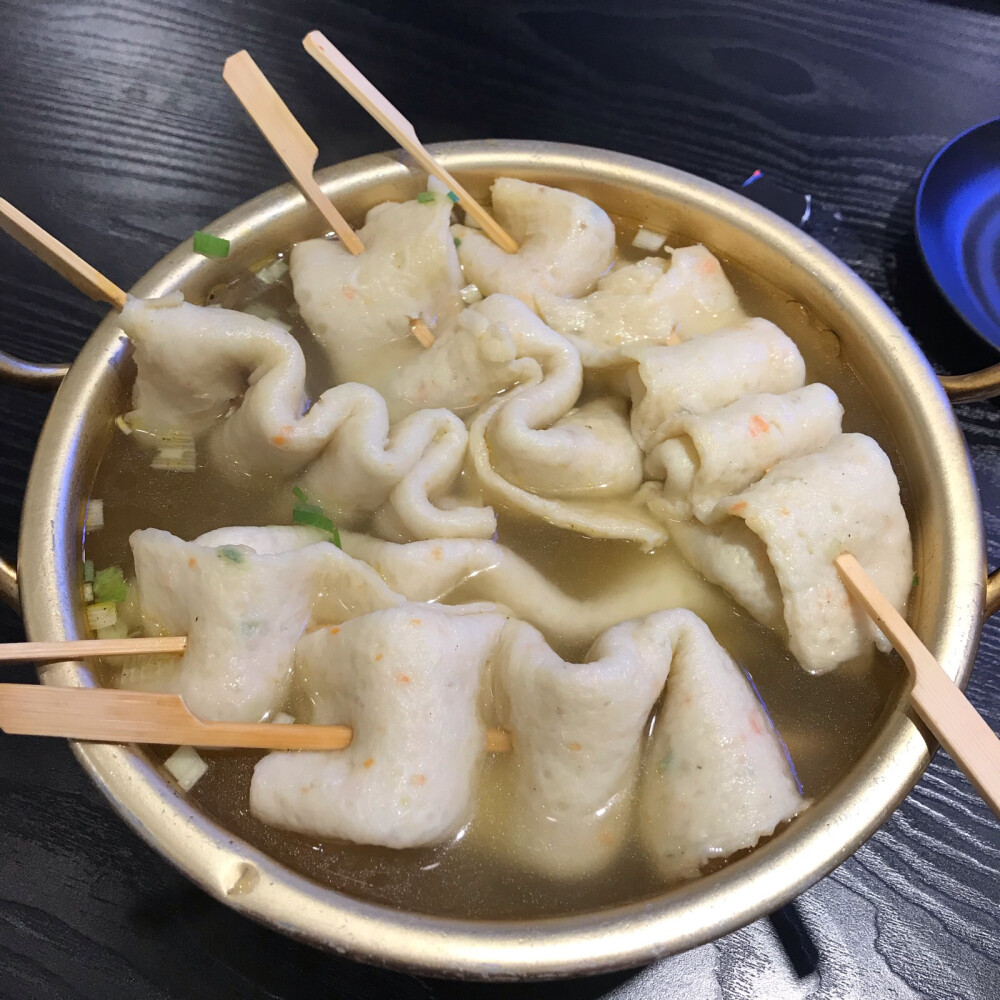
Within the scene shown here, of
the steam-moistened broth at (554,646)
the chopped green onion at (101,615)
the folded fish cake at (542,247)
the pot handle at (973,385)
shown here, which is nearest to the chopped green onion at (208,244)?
the steam-moistened broth at (554,646)

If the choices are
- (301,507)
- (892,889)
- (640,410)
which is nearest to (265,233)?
(301,507)

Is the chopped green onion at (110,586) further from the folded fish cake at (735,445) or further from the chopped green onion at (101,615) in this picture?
the folded fish cake at (735,445)

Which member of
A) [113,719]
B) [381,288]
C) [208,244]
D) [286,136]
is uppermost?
[286,136]

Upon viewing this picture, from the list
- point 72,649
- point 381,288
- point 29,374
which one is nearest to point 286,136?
point 381,288

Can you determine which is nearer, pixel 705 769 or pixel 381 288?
pixel 705 769

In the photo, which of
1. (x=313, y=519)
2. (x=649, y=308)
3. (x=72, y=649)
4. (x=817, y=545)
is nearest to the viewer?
(x=72, y=649)

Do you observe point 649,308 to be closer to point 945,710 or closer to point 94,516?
point 945,710
